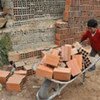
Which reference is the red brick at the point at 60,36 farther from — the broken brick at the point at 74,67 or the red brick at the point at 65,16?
the broken brick at the point at 74,67

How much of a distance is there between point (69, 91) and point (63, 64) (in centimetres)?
81

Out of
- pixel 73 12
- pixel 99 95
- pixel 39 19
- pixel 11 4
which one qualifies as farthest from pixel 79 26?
pixel 99 95

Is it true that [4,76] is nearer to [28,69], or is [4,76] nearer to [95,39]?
[28,69]

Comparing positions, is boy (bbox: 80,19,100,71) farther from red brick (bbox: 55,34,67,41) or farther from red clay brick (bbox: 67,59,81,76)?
red brick (bbox: 55,34,67,41)

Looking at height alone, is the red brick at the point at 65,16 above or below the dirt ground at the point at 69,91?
above

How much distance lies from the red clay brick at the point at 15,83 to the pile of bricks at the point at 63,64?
32.4 inches

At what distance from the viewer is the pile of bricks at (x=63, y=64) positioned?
13.8 ft

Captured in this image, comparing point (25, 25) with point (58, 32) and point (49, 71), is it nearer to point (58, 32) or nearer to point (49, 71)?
point (58, 32)

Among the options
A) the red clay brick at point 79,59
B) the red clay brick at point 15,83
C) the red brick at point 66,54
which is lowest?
the red clay brick at point 15,83

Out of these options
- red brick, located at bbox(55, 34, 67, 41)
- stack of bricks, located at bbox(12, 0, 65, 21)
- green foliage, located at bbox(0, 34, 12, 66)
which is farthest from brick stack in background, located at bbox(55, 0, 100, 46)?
green foliage, located at bbox(0, 34, 12, 66)

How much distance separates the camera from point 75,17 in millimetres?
6684

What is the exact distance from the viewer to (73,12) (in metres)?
6.60

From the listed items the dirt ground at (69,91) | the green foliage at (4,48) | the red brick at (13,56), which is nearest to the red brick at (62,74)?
the dirt ground at (69,91)

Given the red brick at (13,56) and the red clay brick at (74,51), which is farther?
the red brick at (13,56)
